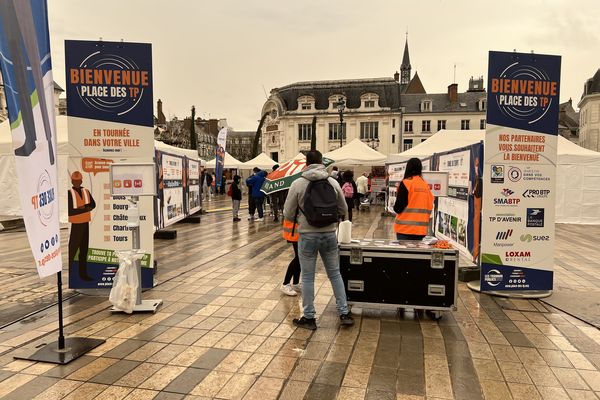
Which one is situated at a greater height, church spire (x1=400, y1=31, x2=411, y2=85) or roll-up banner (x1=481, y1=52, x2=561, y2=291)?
church spire (x1=400, y1=31, x2=411, y2=85)

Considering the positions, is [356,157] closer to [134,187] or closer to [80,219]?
[80,219]

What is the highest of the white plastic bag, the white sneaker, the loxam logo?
the loxam logo

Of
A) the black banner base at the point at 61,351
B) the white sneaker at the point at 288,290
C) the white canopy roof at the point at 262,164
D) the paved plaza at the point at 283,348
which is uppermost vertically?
the white canopy roof at the point at 262,164

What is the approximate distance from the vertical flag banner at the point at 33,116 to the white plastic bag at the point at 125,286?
47.4 inches

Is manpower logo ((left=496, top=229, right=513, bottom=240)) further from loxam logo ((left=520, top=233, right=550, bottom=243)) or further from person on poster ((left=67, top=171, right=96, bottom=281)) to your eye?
person on poster ((left=67, top=171, right=96, bottom=281))

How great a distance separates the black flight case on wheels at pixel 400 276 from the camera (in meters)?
4.78

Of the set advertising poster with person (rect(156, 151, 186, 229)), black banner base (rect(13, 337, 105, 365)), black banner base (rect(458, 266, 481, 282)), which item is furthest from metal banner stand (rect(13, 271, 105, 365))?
advertising poster with person (rect(156, 151, 186, 229))

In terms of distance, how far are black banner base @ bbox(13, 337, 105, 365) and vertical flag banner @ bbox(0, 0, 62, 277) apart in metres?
0.81

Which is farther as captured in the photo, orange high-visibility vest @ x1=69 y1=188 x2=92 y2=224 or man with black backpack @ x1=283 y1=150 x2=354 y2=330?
orange high-visibility vest @ x1=69 y1=188 x2=92 y2=224

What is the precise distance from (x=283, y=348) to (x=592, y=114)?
208ft

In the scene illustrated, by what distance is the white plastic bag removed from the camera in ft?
16.2

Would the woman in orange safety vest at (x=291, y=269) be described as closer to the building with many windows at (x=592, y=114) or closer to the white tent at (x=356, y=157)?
the white tent at (x=356, y=157)

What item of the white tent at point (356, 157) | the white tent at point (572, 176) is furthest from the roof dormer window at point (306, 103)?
the white tent at point (572, 176)

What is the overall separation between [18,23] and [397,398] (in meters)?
3.92
